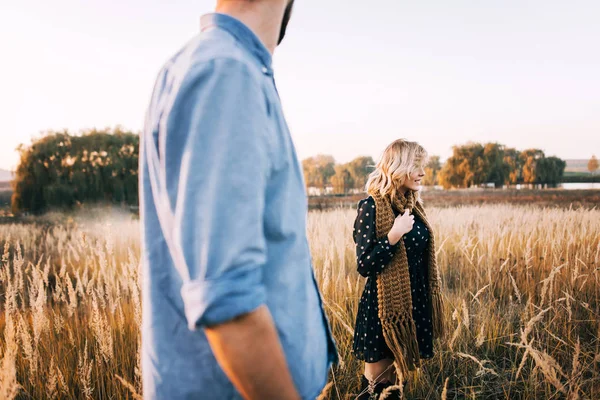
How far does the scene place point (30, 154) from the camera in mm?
16578

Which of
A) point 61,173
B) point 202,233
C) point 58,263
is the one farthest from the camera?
point 61,173

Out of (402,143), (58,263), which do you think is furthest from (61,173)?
(402,143)

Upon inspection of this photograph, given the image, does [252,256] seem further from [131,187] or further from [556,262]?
[131,187]

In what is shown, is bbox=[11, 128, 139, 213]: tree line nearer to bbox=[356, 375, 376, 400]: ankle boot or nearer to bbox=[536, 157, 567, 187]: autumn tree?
bbox=[356, 375, 376, 400]: ankle boot

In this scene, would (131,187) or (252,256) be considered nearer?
(252,256)

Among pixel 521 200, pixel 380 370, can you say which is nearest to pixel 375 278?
pixel 380 370

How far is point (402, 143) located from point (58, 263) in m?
6.12

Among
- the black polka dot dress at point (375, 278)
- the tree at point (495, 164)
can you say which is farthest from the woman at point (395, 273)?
the tree at point (495, 164)

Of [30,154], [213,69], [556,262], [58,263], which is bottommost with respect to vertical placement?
[58,263]

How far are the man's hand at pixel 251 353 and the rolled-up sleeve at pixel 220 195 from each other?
21mm

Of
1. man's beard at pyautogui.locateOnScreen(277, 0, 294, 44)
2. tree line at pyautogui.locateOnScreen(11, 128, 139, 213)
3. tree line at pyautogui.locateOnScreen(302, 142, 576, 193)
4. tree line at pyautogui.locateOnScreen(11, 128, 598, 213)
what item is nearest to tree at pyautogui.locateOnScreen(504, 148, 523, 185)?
tree line at pyautogui.locateOnScreen(302, 142, 576, 193)

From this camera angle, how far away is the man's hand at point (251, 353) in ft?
1.88

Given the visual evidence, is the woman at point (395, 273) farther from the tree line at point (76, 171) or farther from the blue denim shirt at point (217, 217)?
the tree line at point (76, 171)

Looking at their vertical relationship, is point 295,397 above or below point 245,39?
below
